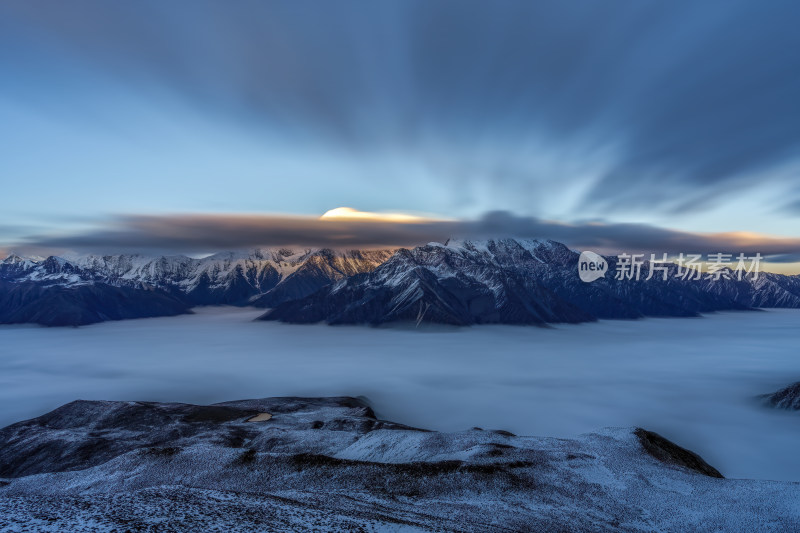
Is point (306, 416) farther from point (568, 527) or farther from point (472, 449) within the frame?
point (568, 527)

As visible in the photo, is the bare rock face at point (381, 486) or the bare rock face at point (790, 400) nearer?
the bare rock face at point (381, 486)

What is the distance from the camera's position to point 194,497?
147 ft

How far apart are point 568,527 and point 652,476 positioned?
1298 inches

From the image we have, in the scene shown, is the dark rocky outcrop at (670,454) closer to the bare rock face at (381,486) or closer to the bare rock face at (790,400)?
the bare rock face at (381,486)

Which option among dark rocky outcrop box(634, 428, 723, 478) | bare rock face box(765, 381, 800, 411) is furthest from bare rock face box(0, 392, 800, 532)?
bare rock face box(765, 381, 800, 411)

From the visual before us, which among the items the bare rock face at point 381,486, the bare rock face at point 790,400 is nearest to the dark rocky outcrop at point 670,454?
the bare rock face at point 381,486

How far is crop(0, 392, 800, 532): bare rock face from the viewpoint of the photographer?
3934 centimetres

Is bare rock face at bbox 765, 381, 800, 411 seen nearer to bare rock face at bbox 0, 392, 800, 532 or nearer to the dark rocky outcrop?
the dark rocky outcrop

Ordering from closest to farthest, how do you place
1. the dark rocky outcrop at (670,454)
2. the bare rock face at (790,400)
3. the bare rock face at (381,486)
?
the bare rock face at (381,486) → the dark rocky outcrop at (670,454) → the bare rock face at (790,400)

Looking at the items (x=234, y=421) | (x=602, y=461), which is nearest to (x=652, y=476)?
(x=602, y=461)

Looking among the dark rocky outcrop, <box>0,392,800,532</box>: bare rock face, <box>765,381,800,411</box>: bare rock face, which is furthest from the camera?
<box>765,381,800,411</box>: bare rock face

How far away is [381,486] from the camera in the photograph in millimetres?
61188

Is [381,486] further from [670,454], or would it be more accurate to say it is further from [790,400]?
[790,400]

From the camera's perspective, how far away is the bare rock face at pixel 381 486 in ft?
129
